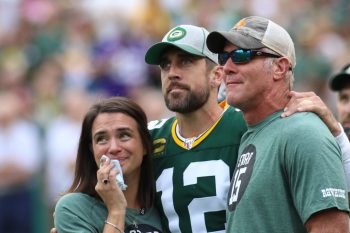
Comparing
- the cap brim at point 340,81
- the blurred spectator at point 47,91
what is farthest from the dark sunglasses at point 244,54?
Answer: the blurred spectator at point 47,91

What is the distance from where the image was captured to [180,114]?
5848 mm

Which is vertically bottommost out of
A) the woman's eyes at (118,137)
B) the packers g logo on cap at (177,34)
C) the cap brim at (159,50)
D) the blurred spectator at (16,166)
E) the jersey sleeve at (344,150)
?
the blurred spectator at (16,166)

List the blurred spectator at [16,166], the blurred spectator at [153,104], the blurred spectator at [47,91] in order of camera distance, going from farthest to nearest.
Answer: the blurred spectator at [47,91]
the blurred spectator at [153,104]
the blurred spectator at [16,166]

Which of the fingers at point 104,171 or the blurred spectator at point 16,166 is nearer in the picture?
the fingers at point 104,171

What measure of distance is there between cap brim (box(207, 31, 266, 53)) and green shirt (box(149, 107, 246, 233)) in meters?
0.77

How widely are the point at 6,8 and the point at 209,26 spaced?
3781 millimetres

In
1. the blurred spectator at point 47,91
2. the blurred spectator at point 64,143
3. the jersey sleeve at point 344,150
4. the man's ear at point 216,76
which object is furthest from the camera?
the blurred spectator at point 47,91

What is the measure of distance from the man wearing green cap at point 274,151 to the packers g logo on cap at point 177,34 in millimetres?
718

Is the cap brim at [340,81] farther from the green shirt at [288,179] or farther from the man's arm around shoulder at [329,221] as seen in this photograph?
the man's arm around shoulder at [329,221]

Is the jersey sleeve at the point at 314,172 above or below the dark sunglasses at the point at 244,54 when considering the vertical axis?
below

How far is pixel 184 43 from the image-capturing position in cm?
572

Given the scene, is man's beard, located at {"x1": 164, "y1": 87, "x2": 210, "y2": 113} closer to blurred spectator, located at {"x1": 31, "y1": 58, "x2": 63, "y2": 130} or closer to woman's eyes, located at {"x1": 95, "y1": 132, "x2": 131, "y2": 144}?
woman's eyes, located at {"x1": 95, "y1": 132, "x2": 131, "y2": 144}

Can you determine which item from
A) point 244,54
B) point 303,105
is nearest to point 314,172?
point 303,105

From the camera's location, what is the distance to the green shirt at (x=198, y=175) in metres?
5.51
